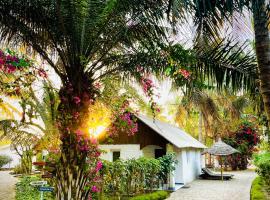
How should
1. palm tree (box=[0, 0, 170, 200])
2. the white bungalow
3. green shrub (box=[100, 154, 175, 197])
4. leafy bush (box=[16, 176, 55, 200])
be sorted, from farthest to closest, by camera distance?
the white bungalow < green shrub (box=[100, 154, 175, 197]) < leafy bush (box=[16, 176, 55, 200]) < palm tree (box=[0, 0, 170, 200])

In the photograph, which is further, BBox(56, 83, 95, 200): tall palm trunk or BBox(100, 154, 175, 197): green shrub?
BBox(100, 154, 175, 197): green shrub

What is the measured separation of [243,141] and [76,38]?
29631 mm

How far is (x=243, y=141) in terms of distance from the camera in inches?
1309

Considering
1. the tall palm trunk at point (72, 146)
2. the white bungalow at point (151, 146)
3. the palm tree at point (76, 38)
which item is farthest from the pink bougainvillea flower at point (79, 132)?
the white bungalow at point (151, 146)

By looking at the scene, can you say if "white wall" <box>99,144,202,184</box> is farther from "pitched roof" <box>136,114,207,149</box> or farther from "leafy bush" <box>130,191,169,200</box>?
"leafy bush" <box>130,191,169,200</box>

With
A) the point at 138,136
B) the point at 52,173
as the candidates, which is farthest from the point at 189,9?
the point at 138,136

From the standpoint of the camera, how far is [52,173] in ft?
25.5

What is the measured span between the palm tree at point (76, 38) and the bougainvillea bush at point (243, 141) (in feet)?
92.3

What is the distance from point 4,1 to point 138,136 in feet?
48.5

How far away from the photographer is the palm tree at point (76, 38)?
6938mm

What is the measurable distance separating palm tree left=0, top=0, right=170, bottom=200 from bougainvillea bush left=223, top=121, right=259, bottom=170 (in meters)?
28.1

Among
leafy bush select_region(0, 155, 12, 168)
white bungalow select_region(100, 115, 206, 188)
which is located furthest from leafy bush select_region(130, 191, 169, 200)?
leafy bush select_region(0, 155, 12, 168)

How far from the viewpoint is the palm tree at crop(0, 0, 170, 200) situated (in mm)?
6938

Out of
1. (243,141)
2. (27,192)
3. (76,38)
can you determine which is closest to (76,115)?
(76,38)
